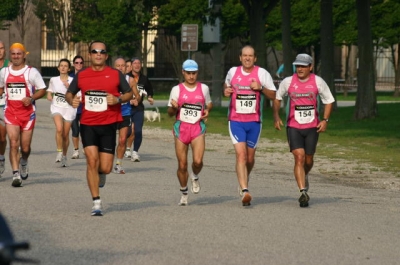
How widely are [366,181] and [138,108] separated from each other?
15.5 ft

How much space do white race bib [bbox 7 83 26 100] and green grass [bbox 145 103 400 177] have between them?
6679 millimetres

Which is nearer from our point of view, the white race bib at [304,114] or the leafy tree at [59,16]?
the white race bib at [304,114]

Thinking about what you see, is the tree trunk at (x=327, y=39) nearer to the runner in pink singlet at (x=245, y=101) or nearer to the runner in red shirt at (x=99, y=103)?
the runner in pink singlet at (x=245, y=101)

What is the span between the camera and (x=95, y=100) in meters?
12.0

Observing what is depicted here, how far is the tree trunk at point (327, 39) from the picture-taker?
35.0 meters

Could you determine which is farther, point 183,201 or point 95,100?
point 183,201

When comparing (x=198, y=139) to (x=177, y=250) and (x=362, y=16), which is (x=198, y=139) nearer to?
(x=177, y=250)

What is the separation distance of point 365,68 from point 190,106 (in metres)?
20.7

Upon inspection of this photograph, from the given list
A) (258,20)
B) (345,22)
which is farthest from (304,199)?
(345,22)

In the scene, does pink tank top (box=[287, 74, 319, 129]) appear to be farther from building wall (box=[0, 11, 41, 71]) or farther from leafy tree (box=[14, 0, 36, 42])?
building wall (box=[0, 11, 41, 71])

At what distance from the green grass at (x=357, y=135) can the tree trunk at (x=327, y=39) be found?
4.78ft

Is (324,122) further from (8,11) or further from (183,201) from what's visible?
(8,11)

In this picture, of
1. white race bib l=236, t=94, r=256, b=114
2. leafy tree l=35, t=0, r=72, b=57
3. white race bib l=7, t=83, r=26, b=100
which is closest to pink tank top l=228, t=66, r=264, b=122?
white race bib l=236, t=94, r=256, b=114

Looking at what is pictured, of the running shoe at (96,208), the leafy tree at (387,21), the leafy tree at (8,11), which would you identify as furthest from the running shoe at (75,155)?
the leafy tree at (8,11)
